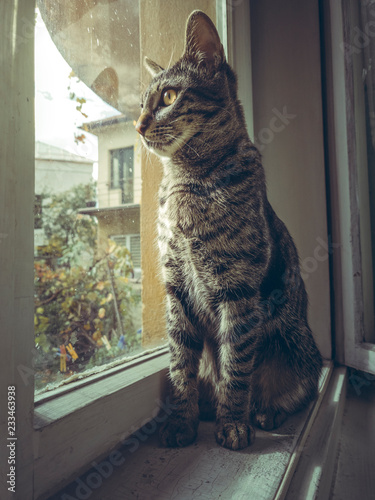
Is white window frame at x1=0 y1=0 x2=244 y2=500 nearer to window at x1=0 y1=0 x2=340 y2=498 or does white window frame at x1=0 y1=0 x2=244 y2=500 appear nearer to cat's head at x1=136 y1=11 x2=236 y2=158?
window at x1=0 y1=0 x2=340 y2=498

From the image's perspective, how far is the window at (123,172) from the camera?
86 centimetres

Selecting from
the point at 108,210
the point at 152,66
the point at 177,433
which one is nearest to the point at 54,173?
the point at 108,210

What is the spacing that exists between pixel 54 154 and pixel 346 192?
91cm

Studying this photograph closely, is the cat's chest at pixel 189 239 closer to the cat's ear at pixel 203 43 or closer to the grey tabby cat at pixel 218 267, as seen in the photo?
the grey tabby cat at pixel 218 267

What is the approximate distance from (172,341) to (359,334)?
66 centimetres

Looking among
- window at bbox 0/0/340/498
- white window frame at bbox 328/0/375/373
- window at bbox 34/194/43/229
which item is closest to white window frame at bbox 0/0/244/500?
window at bbox 0/0/340/498

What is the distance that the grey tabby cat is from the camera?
2.37 ft

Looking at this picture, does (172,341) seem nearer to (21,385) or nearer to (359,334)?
(21,385)

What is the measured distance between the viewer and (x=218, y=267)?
71 cm

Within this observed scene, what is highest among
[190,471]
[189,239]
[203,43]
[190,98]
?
[203,43]

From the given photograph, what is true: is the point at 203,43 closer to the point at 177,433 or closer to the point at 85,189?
the point at 85,189

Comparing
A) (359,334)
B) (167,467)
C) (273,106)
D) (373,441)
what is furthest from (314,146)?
(167,467)

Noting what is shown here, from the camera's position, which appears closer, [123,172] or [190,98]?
[190,98]

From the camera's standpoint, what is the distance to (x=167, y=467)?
0.62 m
